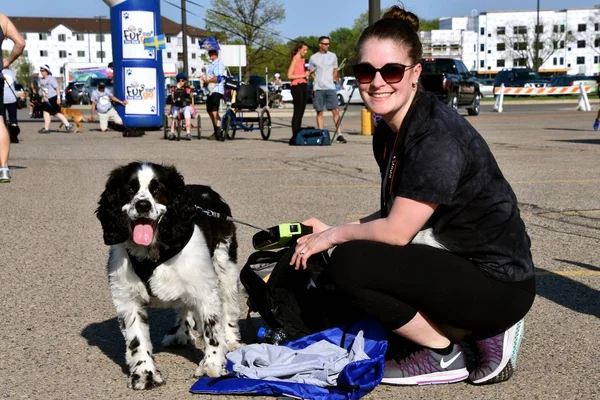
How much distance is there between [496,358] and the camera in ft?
13.5

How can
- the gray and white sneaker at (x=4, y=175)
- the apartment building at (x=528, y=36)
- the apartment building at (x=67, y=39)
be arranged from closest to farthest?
1. the gray and white sneaker at (x=4, y=175)
2. the apartment building at (x=528, y=36)
3. the apartment building at (x=67, y=39)

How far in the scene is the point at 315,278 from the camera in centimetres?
452

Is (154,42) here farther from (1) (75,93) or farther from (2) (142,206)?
(1) (75,93)

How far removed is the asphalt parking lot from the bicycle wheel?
1.64 metres

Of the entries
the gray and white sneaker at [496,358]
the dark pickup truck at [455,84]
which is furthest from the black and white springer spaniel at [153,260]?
the dark pickup truck at [455,84]

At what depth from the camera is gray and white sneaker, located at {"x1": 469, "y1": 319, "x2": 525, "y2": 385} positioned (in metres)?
4.11

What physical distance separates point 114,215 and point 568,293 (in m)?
3.22

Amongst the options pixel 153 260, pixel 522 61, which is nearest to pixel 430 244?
pixel 153 260

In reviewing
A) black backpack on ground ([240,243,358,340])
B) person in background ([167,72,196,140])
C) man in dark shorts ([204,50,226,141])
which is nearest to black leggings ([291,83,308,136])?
man in dark shorts ([204,50,226,141])

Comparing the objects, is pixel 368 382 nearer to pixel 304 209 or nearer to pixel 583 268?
pixel 583 268

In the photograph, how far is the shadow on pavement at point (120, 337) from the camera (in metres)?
4.77

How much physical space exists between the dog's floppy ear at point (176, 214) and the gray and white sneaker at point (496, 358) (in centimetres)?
152

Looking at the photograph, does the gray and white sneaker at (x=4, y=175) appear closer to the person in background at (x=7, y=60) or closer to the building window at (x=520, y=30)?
the person in background at (x=7, y=60)

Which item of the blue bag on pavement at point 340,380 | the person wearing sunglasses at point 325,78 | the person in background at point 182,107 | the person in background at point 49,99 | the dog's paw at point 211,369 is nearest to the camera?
the blue bag on pavement at point 340,380
